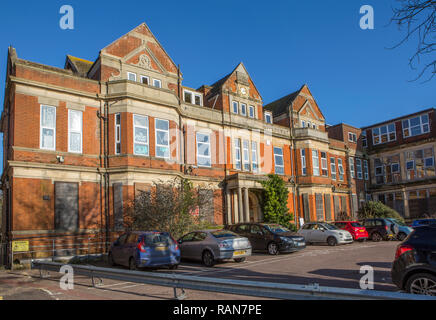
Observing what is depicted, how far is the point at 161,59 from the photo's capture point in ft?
82.3

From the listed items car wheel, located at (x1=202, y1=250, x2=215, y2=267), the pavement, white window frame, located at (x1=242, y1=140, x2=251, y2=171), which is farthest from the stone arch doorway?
car wheel, located at (x1=202, y1=250, x2=215, y2=267)

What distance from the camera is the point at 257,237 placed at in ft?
61.6

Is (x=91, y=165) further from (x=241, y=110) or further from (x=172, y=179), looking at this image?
(x=241, y=110)

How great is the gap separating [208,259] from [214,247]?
0.64m

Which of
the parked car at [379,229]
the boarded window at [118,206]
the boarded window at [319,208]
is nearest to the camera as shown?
the boarded window at [118,206]

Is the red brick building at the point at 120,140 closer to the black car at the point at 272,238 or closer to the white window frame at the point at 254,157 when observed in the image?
the white window frame at the point at 254,157

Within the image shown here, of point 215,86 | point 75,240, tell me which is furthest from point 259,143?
point 75,240

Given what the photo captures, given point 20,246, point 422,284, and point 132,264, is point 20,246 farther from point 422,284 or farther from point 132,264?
point 422,284

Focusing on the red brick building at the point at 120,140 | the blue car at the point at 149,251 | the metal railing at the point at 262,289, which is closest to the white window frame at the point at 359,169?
the red brick building at the point at 120,140

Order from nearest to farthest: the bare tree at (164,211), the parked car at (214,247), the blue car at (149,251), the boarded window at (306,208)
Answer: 1. the blue car at (149,251)
2. the parked car at (214,247)
3. the bare tree at (164,211)
4. the boarded window at (306,208)

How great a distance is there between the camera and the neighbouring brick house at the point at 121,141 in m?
19.0

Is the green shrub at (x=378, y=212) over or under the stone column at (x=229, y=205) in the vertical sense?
under

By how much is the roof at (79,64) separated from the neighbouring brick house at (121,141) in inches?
4.1
